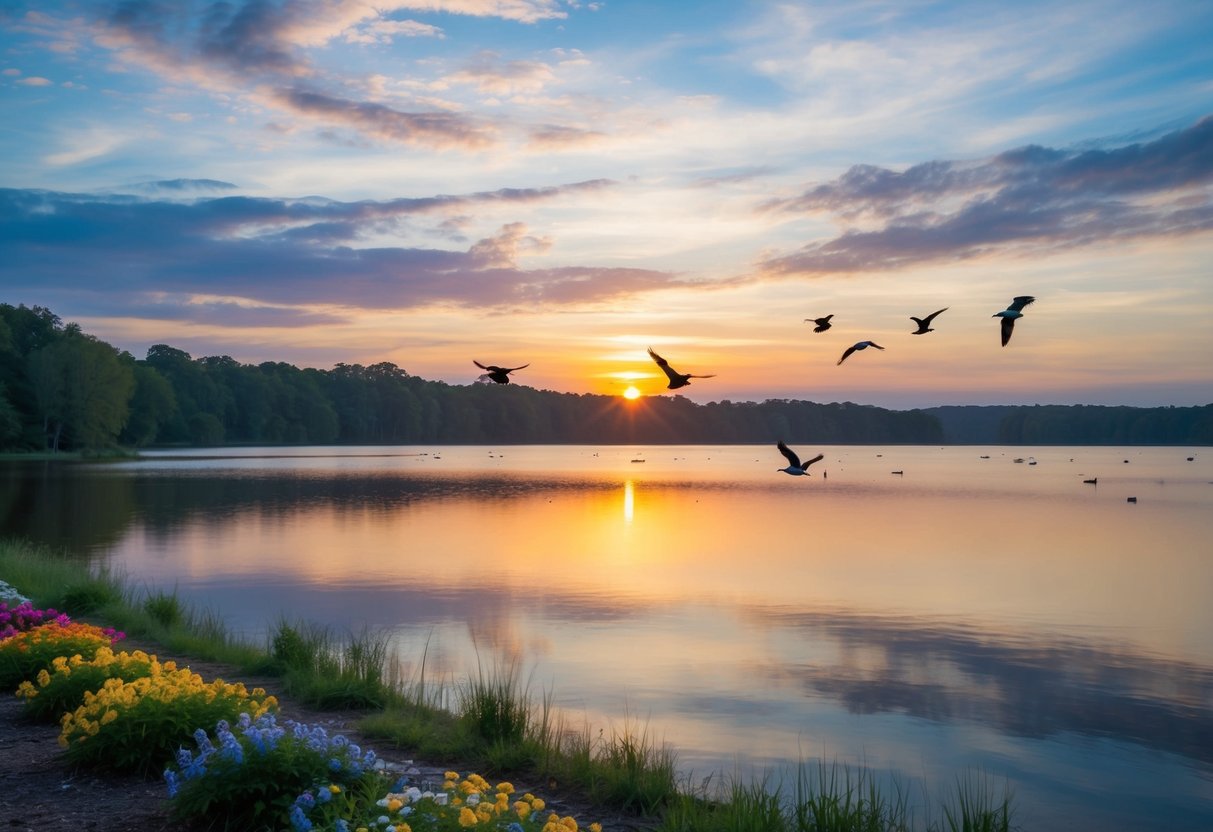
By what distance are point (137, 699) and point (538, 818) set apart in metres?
3.55

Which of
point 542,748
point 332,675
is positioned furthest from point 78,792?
point 332,675

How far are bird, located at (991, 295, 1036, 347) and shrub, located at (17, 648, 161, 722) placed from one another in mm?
8274

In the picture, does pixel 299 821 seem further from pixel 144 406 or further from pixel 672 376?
pixel 144 406

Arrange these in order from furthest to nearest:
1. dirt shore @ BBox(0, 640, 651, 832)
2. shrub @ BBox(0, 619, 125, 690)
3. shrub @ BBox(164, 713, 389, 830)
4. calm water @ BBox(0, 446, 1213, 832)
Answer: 1. calm water @ BBox(0, 446, 1213, 832)
2. shrub @ BBox(0, 619, 125, 690)
3. dirt shore @ BBox(0, 640, 651, 832)
4. shrub @ BBox(164, 713, 389, 830)

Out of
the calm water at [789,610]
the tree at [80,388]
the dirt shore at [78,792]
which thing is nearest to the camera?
the dirt shore at [78,792]

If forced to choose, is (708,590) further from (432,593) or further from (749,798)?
(749,798)

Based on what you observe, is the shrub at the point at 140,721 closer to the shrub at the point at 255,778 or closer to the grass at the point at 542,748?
the shrub at the point at 255,778

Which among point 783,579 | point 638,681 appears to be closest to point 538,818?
point 638,681

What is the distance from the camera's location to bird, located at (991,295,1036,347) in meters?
7.78

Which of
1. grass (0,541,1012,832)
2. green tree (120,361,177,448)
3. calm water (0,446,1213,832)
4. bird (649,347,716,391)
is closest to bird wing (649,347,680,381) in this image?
bird (649,347,716,391)

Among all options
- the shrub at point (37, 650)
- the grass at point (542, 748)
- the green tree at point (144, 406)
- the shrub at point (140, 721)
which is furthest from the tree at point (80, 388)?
the shrub at point (140, 721)

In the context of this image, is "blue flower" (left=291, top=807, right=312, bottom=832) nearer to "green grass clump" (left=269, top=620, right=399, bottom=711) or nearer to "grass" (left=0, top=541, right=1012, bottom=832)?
"grass" (left=0, top=541, right=1012, bottom=832)

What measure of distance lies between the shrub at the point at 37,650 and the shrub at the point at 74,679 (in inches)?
31.3

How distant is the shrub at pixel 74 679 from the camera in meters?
9.27
